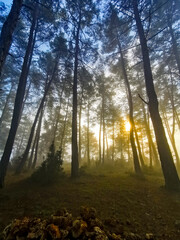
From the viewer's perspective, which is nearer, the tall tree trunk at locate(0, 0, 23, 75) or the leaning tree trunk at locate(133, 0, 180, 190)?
the tall tree trunk at locate(0, 0, 23, 75)

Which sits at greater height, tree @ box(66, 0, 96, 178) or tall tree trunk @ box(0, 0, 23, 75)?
tree @ box(66, 0, 96, 178)

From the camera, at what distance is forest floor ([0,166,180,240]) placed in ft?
9.07

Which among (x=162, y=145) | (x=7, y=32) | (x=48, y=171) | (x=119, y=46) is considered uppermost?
(x=119, y=46)

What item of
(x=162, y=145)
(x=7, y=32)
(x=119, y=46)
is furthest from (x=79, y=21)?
(x=162, y=145)

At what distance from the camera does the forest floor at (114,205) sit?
2764 mm

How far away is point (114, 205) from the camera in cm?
377

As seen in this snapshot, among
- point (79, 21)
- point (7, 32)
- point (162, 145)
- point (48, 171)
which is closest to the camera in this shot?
point (7, 32)

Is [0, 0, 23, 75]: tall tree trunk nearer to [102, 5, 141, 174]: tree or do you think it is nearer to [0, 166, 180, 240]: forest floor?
[0, 166, 180, 240]: forest floor

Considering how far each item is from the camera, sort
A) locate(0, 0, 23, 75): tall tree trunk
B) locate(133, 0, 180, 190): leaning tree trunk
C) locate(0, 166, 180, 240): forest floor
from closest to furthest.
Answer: locate(0, 166, 180, 240): forest floor, locate(0, 0, 23, 75): tall tree trunk, locate(133, 0, 180, 190): leaning tree trunk

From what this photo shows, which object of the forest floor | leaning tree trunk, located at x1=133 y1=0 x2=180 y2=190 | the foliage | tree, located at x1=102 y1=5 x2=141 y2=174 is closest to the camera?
the forest floor

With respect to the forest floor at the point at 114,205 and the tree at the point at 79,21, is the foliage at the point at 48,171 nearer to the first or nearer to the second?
the forest floor at the point at 114,205

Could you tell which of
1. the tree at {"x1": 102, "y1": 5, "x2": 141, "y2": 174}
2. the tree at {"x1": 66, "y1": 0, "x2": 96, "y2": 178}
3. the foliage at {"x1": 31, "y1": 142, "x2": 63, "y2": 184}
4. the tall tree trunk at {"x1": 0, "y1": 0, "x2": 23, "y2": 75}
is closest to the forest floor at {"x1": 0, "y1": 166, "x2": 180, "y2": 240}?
the foliage at {"x1": 31, "y1": 142, "x2": 63, "y2": 184}

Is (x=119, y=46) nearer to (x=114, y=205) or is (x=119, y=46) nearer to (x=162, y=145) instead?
(x=162, y=145)

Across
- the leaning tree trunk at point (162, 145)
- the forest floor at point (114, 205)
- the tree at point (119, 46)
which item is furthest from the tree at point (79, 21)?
the forest floor at point (114, 205)
